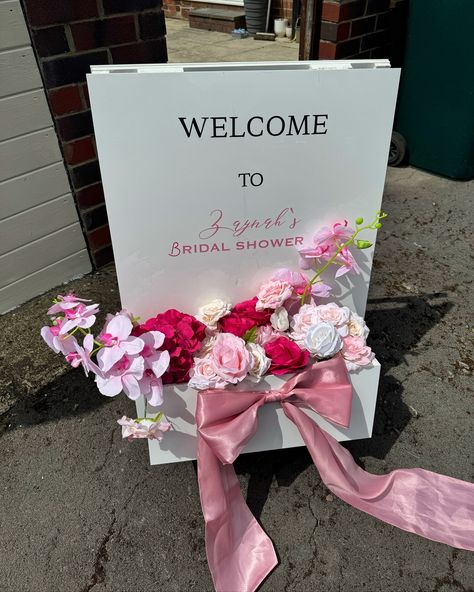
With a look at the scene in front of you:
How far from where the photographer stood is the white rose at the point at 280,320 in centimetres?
159

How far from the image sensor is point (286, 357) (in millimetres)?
1479

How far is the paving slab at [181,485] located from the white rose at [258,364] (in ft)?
1.42

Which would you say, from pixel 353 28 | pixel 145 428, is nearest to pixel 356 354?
pixel 145 428

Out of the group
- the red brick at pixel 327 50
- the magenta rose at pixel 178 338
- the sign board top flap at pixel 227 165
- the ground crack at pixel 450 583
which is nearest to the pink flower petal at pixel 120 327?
the magenta rose at pixel 178 338

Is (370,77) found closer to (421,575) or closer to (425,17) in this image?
(421,575)

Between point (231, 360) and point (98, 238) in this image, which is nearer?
point (231, 360)

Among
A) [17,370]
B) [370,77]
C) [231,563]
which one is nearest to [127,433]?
[231,563]

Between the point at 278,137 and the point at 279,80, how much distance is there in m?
0.16

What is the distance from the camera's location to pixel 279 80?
1.35 m

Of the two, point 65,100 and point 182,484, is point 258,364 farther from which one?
point 65,100

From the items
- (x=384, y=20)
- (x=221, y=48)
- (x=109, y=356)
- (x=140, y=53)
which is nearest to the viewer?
(x=109, y=356)

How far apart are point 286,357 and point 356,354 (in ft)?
0.76

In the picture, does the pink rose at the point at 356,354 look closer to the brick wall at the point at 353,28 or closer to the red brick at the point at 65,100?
the red brick at the point at 65,100

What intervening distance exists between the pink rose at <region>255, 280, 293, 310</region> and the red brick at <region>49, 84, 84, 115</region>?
1241mm
